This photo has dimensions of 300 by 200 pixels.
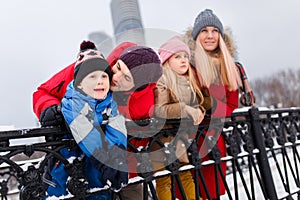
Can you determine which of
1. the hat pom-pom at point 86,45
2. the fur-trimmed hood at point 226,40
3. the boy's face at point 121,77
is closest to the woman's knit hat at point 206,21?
the fur-trimmed hood at point 226,40

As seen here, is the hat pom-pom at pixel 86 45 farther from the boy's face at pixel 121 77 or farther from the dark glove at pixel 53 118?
the dark glove at pixel 53 118

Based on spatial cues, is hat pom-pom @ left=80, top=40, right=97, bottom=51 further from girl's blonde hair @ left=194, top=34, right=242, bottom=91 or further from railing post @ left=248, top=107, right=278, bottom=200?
railing post @ left=248, top=107, right=278, bottom=200

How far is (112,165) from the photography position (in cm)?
160

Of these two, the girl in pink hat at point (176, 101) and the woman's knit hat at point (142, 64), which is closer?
the woman's knit hat at point (142, 64)

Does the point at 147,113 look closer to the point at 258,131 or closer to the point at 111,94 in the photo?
the point at 111,94

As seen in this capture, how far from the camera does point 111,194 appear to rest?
179cm

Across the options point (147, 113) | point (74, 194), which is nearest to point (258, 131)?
point (147, 113)

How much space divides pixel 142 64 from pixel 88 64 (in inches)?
17.1

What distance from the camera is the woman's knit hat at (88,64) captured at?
1682 mm

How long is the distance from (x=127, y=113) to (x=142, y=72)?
0.30 meters

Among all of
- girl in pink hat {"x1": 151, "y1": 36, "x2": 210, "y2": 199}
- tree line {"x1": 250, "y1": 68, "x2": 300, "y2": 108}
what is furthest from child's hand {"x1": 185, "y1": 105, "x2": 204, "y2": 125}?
tree line {"x1": 250, "y1": 68, "x2": 300, "y2": 108}

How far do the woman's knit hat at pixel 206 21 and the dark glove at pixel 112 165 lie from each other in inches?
60.0

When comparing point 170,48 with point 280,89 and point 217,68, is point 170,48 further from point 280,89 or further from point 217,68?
point 280,89

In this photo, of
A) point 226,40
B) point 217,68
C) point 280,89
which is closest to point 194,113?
point 217,68
